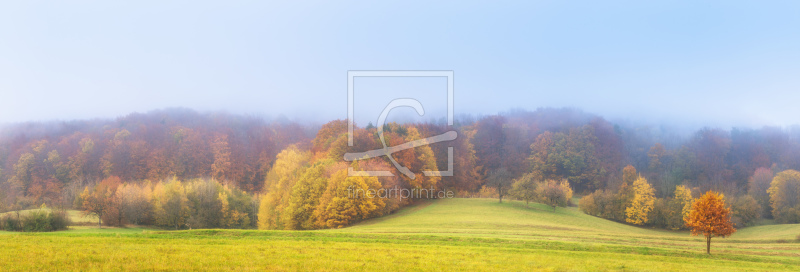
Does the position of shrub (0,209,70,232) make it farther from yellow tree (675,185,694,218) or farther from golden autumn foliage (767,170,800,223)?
golden autumn foliage (767,170,800,223)

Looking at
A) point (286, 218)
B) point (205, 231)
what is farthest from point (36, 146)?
point (205, 231)

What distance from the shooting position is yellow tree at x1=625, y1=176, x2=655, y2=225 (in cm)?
6619

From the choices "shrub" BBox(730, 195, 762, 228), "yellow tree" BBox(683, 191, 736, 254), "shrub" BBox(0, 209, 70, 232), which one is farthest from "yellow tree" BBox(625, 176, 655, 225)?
"shrub" BBox(0, 209, 70, 232)

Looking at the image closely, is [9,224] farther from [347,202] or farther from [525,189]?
[525,189]

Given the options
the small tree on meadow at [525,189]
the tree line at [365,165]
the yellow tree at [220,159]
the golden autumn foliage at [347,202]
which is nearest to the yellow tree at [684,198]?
the tree line at [365,165]

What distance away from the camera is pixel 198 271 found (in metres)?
15.5

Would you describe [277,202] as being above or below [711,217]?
below

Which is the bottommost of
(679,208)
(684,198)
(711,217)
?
(679,208)

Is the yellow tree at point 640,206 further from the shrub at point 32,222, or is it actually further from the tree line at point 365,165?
the shrub at point 32,222

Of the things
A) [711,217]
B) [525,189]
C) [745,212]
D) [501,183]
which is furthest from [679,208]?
[711,217]

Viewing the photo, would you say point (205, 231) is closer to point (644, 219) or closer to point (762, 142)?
point (644, 219)

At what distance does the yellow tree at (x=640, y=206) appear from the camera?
66.2 metres

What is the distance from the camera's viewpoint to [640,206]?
6681 cm

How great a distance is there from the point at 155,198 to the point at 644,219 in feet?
262
